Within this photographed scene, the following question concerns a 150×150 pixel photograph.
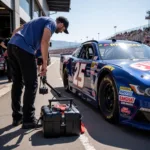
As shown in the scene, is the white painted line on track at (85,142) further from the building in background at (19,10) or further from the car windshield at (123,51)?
the building in background at (19,10)

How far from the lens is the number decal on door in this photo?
5.60 meters

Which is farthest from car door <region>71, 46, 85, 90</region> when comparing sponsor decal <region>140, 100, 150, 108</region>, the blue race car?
sponsor decal <region>140, 100, 150, 108</region>

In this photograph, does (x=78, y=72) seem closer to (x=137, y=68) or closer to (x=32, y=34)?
(x=137, y=68)

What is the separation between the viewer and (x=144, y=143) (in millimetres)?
3436

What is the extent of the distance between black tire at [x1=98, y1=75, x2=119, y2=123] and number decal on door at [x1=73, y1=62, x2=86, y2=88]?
108 cm

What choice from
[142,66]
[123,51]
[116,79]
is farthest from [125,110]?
[123,51]

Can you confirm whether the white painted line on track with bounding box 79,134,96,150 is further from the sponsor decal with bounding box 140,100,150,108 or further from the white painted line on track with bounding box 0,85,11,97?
the white painted line on track with bounding box 0,85,11,97

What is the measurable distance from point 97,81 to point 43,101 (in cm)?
187

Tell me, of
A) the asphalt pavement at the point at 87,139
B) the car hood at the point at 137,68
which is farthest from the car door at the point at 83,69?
the asphalt pavement at the point at 87,139

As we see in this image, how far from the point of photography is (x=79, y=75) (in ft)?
19.0

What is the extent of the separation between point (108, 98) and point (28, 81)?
1346mm

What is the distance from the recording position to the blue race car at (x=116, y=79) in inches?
143

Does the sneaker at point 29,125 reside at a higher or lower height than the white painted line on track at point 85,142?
higher

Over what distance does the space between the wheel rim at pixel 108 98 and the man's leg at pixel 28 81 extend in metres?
1.19
